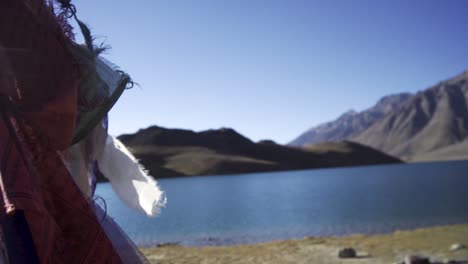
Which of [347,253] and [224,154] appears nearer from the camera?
[347,253]

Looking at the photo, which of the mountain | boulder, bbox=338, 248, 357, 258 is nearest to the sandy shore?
boulder, bbox=338, 248, 357, 258

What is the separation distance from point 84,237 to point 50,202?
0.20 metres

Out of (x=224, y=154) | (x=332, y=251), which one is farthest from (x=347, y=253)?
(x=224, y=154)

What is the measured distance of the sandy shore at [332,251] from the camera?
1187 centimetres

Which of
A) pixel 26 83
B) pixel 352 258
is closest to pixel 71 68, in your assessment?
pixel 26 83

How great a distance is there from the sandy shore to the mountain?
338 feet

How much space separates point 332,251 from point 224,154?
12804 cm

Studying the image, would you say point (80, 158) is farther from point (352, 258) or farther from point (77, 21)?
point (352, 258)

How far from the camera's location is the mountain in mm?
126562

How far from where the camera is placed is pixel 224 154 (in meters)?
142

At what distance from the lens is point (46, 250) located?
151 centimetres

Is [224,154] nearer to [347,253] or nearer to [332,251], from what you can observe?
[332,251]

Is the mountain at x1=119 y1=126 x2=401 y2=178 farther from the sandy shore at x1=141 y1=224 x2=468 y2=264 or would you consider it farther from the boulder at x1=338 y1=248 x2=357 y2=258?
the boulder at x1=338 y1=248 x2=357 y2=258

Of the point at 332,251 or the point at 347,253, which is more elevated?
the point at 347,253
